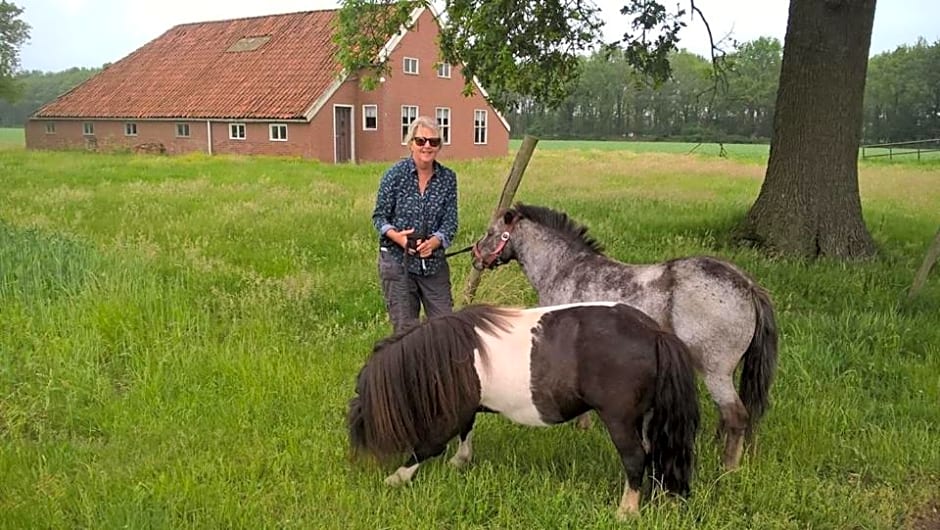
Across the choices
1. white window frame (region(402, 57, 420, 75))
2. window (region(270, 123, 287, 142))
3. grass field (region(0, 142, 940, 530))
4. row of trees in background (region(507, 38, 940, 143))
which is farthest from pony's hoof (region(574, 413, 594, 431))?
row of trees in background (region(507, 38, 940, 143))

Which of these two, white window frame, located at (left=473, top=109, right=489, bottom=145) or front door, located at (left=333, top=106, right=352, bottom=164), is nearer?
front door, located at (left=333, top=106, right=352, bottom=164)

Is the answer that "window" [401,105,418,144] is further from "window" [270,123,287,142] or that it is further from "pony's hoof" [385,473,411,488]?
"pony's hoof" [385,473,411,488]

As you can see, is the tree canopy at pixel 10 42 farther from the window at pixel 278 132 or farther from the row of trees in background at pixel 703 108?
the window at pixel 278 132

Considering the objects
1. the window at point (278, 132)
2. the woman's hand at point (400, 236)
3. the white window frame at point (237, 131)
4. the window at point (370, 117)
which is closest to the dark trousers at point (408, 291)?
the woman's hand at point (400, 236)

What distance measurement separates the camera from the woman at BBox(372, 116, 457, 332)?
16.9 feet

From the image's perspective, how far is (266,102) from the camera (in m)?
31.7

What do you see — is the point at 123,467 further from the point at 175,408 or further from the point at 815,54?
the point at 815,54

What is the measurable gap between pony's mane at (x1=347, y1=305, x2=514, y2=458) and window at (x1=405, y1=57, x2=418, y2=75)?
31.2 m

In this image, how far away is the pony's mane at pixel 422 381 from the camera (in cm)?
392

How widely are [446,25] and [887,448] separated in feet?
30.4

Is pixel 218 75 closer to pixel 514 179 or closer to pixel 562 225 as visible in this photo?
pixel 514 179

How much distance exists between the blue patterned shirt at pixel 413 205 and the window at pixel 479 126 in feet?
110

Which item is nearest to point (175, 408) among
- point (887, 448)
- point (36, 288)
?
point (36, 288)

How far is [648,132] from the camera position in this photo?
84.9m
